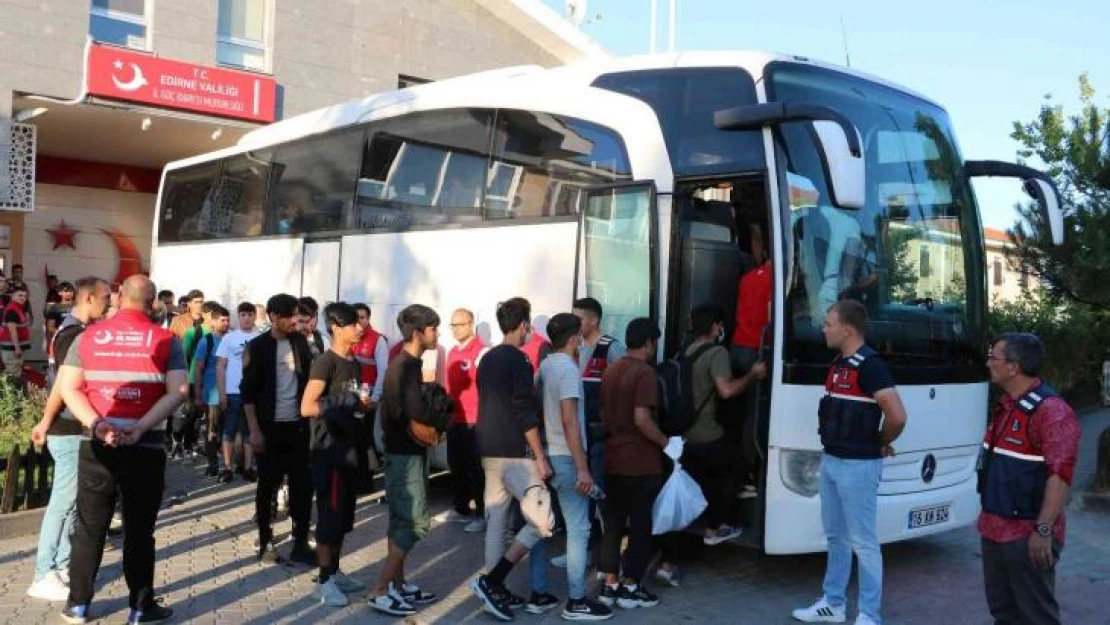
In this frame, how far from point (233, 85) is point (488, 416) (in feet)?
47.5

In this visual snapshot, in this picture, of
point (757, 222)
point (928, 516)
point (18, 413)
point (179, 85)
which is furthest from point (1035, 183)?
point (179, 85)

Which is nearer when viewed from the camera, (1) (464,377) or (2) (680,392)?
(2) (680,392)

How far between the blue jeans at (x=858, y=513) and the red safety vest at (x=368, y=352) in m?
4.29

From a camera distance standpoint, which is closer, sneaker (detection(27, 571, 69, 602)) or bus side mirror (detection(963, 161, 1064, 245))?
sneaker (detection(27, 571, 69, 602))

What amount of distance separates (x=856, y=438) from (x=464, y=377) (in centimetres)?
370

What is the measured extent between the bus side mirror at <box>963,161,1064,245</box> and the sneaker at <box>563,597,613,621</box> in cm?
428

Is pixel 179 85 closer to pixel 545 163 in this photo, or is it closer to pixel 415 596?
pixel 545 163

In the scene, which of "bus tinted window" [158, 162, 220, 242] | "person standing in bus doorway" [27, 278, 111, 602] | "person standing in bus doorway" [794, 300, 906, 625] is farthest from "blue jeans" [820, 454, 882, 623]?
"bus tinted window" [158, 162, 220, 242]

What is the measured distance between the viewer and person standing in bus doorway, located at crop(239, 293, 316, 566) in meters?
7.39

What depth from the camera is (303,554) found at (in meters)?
7.64

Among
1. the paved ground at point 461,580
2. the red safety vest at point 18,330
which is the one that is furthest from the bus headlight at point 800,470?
the red safety vest at point 18,330

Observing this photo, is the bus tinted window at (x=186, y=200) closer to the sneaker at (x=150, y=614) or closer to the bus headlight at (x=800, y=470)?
the sneaker at (x=150, y=614)

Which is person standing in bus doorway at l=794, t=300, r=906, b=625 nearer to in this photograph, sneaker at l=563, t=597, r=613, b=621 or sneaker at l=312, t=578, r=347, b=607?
sneaker at l=563, t=597, r=613, b=621

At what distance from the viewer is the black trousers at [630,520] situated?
21.4ft
